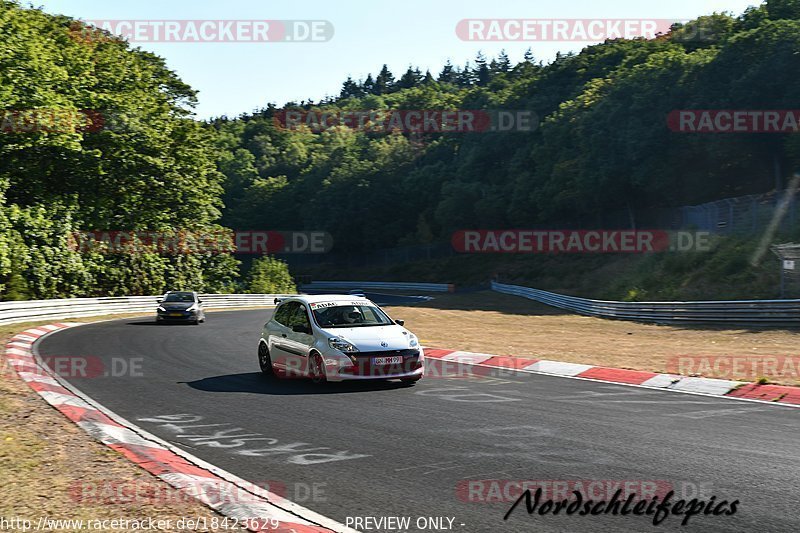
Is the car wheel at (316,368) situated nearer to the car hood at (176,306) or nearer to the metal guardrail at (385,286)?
the car hood at (176,306)

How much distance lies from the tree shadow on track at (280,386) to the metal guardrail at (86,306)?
19.2 m

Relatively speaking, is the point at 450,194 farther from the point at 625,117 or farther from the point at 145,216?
the point at 145,216

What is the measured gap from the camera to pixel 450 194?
9425 centimetres

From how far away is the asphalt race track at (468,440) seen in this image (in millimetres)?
6293

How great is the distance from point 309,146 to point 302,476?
165920mm

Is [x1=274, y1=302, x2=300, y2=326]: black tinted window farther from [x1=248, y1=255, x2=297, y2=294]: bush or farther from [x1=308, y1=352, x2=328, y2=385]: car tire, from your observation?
[x1=248, y1=255, x2=297, y2=294]: bush

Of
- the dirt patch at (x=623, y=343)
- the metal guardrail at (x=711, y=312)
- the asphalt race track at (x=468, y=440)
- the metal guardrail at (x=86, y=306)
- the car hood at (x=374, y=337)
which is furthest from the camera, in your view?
the metal guardrail at (x=86, y=306)

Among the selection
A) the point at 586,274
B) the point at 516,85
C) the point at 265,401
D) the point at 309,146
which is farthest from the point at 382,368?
the point at 309,146

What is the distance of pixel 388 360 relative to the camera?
12969 mm

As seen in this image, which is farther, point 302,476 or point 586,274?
point 586,274

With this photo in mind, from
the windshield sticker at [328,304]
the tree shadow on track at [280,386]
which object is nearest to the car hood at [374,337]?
the tree shadow on track at [280,386]

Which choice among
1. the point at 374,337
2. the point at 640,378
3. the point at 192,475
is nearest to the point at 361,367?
the point at 374,337

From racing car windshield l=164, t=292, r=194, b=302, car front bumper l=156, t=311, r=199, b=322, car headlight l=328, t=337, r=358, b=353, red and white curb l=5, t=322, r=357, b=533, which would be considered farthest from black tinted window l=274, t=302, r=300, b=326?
racing car windshield l=164, t=292, r=194, b=302

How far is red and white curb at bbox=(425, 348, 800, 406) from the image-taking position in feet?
39.4
